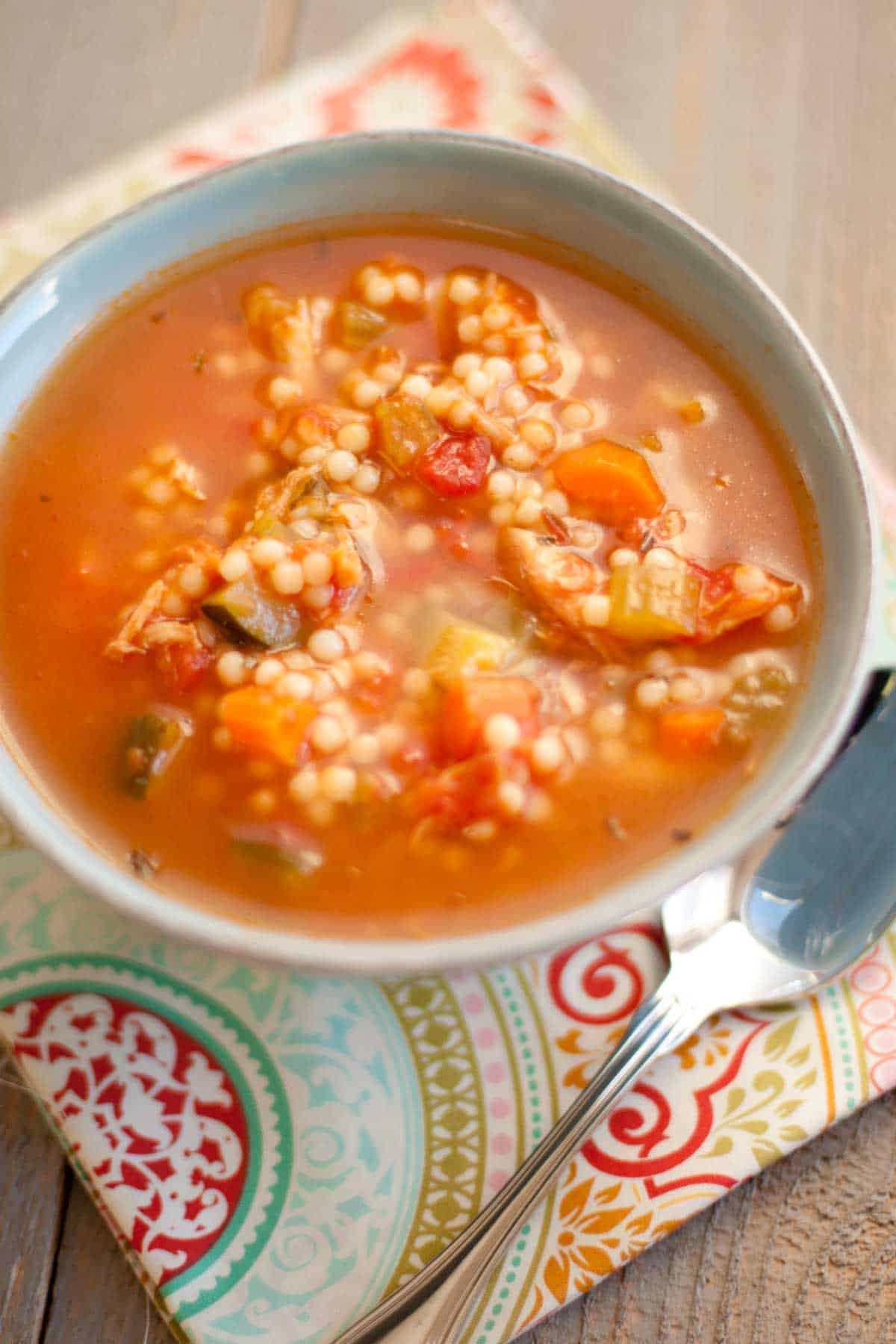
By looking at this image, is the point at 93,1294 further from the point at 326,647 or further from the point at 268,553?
the point at 268,553

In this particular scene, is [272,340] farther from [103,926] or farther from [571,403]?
[103,926]

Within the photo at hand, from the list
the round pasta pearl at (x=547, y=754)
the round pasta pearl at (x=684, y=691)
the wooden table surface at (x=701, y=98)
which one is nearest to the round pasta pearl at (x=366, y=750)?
the round pasta pearl at (x=547, y=754)

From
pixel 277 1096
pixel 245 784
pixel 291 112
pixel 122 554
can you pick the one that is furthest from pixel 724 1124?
pixel 291 112

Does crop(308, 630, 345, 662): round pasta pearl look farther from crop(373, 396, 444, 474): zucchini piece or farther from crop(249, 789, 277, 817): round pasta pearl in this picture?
crop(373, 396, 444, 474): zucchini piece

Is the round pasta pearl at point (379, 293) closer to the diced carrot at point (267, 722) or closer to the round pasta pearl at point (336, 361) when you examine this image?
the round pasta pearl at point (336, 361)

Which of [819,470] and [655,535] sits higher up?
[819,470]

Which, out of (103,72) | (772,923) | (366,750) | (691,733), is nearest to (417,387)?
(366,750)
